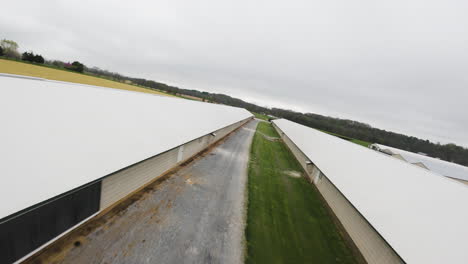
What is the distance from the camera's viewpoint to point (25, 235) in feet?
15.4

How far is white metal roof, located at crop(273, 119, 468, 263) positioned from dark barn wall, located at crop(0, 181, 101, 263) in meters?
11.5

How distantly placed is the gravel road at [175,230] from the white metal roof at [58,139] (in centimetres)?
235

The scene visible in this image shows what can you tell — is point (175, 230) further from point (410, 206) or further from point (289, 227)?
point (410, 206)

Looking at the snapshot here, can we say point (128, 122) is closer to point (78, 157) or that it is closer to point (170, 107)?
point (78, 157)

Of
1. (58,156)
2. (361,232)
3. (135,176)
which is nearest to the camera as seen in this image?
(58,156)

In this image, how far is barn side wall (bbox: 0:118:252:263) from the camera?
441 cm

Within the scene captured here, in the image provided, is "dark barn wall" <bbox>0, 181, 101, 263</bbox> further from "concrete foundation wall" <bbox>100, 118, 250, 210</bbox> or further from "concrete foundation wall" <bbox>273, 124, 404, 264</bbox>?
A: "concrete foundation wall" <bbox>273, 124, 404, 264</bbox>

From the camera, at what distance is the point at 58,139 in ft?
18.0

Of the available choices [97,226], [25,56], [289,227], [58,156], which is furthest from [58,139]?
[25,56]

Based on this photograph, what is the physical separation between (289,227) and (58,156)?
10.3 metres

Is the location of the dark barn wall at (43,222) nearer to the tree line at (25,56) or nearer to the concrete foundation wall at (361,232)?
the concrete foundation wall at (361,232)

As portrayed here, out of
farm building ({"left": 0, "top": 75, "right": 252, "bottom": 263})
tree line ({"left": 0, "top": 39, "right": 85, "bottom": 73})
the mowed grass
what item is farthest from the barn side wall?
tree line ({"left": 0, "top": 39, "right": 85, "bottom": 73})

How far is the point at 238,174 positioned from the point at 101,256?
983 centimetres

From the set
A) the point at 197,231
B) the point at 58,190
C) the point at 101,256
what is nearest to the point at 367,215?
the point at 197,231
